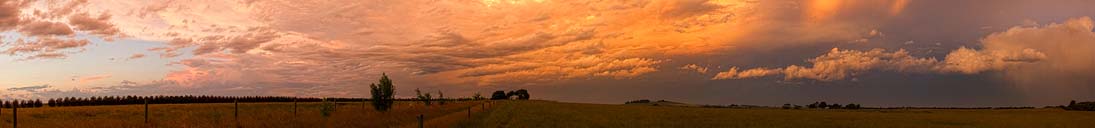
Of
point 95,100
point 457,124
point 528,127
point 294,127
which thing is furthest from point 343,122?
point 95,100

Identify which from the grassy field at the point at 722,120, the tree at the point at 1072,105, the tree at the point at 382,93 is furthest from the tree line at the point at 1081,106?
the tree at the point at 382,93

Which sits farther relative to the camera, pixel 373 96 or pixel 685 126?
pixel 373 96

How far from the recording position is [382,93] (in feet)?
213

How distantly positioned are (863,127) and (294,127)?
30.6 metres

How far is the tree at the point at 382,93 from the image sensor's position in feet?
209

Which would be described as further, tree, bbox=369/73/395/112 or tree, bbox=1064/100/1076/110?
tree, bbox=1064/100/1076/110

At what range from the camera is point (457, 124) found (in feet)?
111

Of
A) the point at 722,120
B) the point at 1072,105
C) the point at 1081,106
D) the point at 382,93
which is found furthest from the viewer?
the point at 1072,105

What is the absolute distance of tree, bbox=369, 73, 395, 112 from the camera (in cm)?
6379

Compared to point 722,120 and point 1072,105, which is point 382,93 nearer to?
point 722,120

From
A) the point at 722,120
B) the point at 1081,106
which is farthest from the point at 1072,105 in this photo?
the point at 722,120

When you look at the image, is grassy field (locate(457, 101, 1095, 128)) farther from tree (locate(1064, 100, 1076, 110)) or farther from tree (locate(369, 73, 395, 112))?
tree (locate(1064, 100, 1076, 110))

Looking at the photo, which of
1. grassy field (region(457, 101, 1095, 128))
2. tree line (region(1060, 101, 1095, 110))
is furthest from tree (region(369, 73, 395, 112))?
tree line (region(1060, 101, 1095, 110))

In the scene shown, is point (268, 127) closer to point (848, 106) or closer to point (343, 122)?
point (343, 122)
